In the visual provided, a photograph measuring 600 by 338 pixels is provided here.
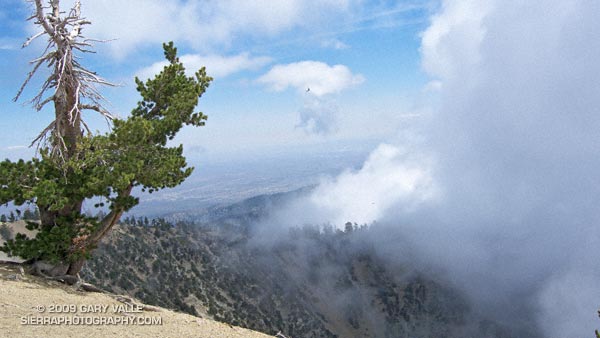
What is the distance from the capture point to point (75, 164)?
765 inches

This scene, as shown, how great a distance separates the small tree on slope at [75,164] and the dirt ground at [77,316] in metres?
2.21

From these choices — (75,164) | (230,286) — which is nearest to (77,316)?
A: (75,164)

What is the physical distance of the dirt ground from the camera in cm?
1445

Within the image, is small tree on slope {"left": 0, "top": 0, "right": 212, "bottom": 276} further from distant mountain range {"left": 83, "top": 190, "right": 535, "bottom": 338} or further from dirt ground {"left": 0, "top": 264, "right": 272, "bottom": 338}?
distant mountain range {"left": 83, "top": 190, "right": 535, "bottom": 338}

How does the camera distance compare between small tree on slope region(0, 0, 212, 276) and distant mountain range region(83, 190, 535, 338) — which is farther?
distant mountain range region(83, 190, 535, 338)

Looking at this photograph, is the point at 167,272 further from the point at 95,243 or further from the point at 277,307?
the point at 95,243

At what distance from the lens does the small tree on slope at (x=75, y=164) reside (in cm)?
1972

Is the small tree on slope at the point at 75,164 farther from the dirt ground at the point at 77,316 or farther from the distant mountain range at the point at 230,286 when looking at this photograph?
the distant mountain range at the point at 230,286

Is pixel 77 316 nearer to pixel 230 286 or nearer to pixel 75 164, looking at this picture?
pixel 75 164

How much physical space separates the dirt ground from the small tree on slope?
2.21 m

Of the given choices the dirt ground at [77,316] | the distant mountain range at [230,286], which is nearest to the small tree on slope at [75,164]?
the dirt ground at [77,316]

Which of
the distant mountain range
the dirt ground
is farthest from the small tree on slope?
the distant mountain range

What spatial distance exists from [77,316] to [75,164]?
6978mm

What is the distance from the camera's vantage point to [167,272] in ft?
356
